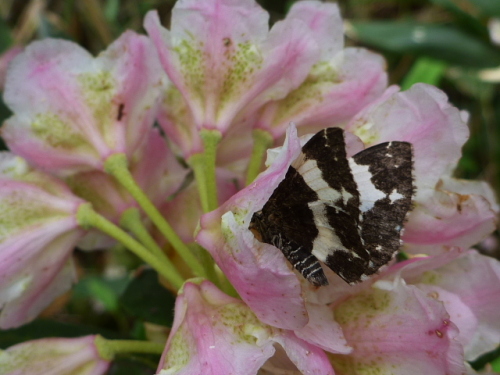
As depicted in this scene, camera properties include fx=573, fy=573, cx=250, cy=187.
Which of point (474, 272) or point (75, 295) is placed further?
point (75, 295)

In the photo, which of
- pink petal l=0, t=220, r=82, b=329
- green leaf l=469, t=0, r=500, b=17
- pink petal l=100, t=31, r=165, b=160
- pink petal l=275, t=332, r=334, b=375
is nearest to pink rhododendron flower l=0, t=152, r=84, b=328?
pink petal l=0, t=220, r=82, b=329

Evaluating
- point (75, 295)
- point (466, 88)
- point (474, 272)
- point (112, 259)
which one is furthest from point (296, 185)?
point (466, 88)

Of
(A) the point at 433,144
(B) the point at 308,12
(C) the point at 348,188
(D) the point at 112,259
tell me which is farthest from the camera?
(D) the point at 112,259

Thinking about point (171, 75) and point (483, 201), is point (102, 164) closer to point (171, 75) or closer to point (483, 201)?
point (171, 75)

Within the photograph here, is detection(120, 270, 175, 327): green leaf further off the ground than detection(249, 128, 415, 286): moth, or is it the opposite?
detection(249, 128, 415, 286): moth

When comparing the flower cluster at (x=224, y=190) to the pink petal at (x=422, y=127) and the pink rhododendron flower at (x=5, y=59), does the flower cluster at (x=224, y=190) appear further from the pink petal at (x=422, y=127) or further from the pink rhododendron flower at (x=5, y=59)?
the pink rhododendron flower at (x=5, y=59)

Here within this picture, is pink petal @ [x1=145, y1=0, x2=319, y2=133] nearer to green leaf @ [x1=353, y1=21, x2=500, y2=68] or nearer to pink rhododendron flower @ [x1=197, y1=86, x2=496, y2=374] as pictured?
pink rhododendron flower @ [x1=197, y1=86, x2=496, y2=374]
